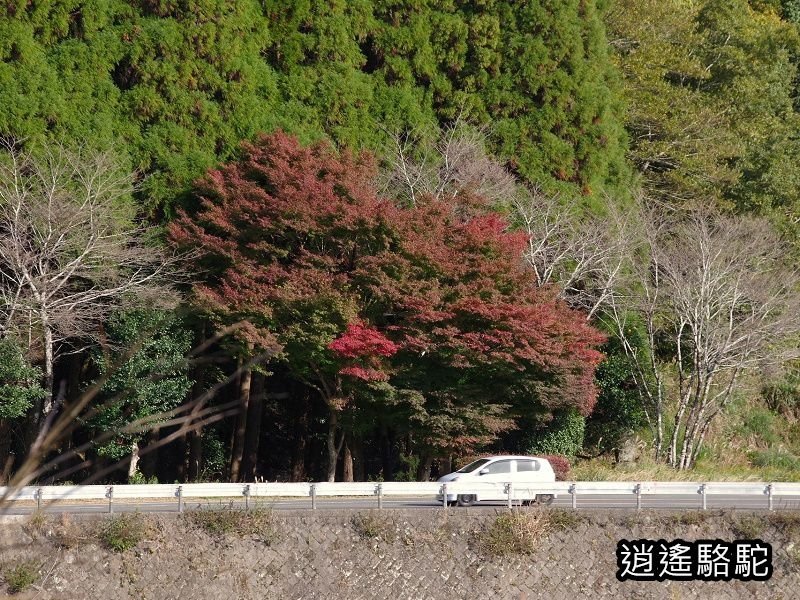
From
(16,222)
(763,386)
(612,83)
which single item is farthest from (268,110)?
(763,386)

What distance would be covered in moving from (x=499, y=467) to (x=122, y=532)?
288 inches

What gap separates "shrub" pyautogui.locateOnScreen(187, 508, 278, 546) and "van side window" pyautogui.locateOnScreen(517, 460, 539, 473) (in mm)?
5153

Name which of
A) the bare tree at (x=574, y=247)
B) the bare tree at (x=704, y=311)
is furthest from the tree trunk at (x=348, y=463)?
the bare tree at (x=704, y=311)

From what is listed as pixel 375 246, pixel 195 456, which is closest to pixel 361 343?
pixel 375 246

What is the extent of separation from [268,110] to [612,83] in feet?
37.7

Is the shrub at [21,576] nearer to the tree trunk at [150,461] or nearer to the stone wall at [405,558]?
the stone wall at [405,558]

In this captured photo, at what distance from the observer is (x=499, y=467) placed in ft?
71.3

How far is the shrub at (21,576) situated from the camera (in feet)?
54.5

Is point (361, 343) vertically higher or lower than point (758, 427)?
higher

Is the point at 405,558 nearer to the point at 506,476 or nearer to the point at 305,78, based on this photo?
the point at 506,476

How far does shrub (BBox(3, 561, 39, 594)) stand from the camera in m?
16.6

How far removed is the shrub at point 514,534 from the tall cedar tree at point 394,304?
633 centimetres

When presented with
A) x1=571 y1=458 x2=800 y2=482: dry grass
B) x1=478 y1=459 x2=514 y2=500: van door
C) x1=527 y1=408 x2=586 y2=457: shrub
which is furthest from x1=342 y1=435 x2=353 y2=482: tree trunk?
x1=478 y1=459 x2=514 y2=500: van door

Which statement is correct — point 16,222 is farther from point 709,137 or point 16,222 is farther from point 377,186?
point 709,137
